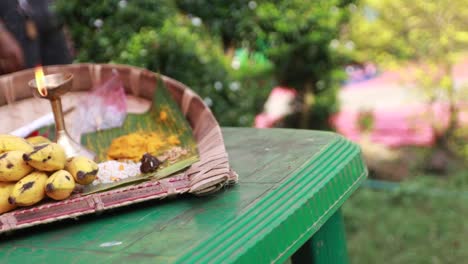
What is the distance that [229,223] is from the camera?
1141 mm

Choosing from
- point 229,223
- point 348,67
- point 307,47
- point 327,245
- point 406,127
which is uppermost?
point 229,223

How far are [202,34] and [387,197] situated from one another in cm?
185

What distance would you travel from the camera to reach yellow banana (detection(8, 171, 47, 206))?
125 centimetres

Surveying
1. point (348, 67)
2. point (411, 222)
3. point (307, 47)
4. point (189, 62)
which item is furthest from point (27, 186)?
point (348, 67)

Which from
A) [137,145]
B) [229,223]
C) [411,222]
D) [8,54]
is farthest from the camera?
[411,222]

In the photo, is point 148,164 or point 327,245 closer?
point 148,164

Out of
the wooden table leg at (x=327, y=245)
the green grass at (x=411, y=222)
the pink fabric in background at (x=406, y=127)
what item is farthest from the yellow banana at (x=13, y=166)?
the pink fabric in background at (x=406, y=127)

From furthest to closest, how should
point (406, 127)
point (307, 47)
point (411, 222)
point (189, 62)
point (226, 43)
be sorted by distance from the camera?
point (406, 127), point (226, 43), point (307, 47), point (411, 222), point (189, 62)

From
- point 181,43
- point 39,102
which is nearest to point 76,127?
point 39,102

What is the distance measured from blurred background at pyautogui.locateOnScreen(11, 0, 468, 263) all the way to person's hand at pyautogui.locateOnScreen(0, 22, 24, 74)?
1083 mm

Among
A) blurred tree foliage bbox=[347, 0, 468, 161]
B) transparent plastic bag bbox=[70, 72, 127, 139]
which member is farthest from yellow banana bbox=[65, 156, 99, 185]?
blurred tree foliage bbox=[347, 0, 468, 161]

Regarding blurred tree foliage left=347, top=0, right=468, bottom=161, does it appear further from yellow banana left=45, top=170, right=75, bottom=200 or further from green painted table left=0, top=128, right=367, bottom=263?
yellow banana left=45, top=170, right=75, bottom=200

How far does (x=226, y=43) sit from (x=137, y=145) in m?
4.42

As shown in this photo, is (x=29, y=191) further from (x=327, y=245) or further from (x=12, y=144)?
(x=327, y=245)
